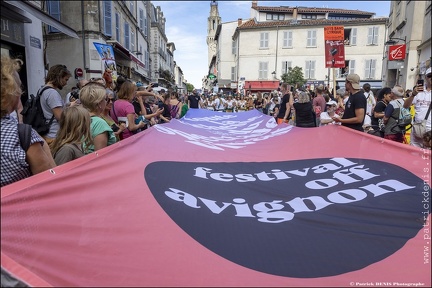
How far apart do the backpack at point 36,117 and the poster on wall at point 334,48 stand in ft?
27.2

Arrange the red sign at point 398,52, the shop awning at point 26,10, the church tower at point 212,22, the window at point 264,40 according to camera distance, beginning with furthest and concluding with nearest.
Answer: the church tower at point 212,22
the window at point 264,40
the shop awning at point 26,10
the red sign at point 398,52

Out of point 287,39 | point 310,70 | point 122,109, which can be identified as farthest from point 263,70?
point 122,109

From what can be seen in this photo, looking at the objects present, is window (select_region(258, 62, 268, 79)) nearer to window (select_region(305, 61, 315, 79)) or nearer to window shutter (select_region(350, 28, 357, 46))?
window (select_region(305, 61, 315, 79))

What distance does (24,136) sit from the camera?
5.84 ft

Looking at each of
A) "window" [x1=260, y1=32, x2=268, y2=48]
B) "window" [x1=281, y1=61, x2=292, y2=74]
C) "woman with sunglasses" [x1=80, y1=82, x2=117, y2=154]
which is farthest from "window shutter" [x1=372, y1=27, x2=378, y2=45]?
"woman with sunglasses" [x1=80, y1=82, x2=117, y2=154]

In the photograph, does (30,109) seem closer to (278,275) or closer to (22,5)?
(278,275)

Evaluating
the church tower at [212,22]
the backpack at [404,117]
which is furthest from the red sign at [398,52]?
the church tower at [212,22]

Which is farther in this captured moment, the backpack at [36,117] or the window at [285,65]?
the window at [285,65]

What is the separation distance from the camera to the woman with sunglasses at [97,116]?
3.09 meters

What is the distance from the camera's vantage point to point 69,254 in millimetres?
1603

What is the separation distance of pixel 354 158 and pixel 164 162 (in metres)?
2.02

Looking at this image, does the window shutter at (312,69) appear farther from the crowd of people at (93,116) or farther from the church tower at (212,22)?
the church tower at (212,22)

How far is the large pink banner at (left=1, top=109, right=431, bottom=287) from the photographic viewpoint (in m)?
1.60

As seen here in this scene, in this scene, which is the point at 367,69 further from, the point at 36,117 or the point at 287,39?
the point at 36,117
